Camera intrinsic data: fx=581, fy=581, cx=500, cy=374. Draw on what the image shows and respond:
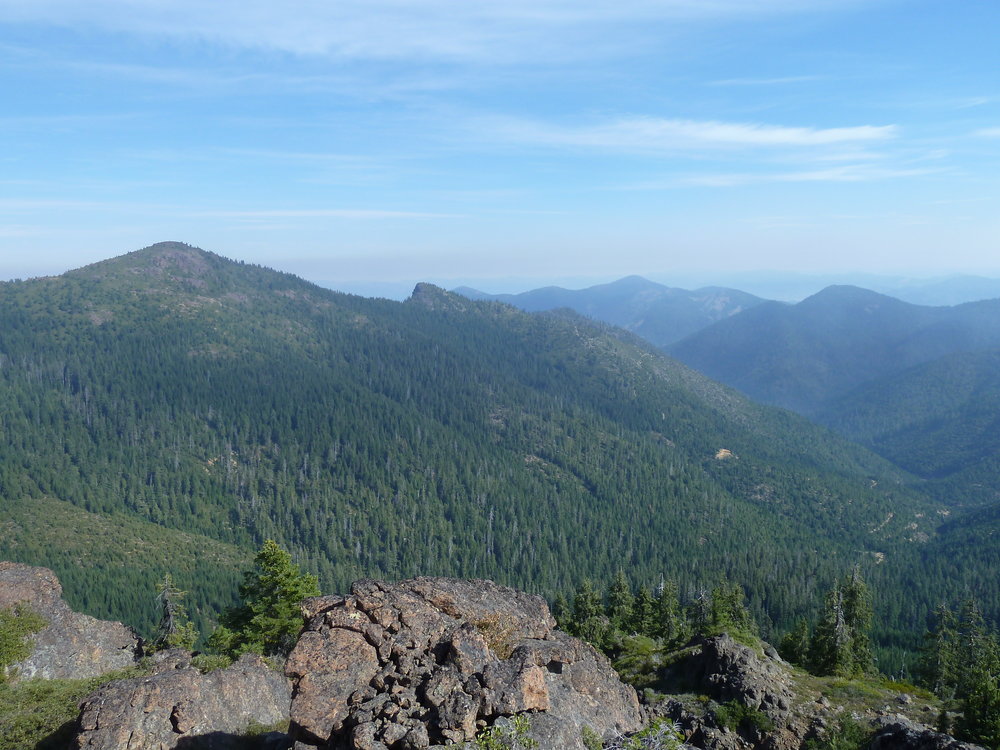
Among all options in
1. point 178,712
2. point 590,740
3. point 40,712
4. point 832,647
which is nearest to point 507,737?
point 590,740

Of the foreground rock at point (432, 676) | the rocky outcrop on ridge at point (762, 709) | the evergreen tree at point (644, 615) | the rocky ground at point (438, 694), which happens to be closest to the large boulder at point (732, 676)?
the rocky outcrop on ridge at point (762, 709)

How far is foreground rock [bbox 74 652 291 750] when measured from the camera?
82.2 feet

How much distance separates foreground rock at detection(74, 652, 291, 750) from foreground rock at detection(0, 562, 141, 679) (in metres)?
21.4

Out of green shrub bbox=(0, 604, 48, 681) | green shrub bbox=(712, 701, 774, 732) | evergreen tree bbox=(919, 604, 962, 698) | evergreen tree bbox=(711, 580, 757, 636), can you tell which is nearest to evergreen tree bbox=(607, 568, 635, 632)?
evergreen tree bbox=(711, 580, 757, 636)

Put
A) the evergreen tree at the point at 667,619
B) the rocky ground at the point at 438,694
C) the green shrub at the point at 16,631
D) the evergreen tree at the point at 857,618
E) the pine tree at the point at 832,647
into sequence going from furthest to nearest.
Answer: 1. the evergreen tree at the point at 667,619
2. the evergreen tree at the point at 857,618
3. the pine tree at the point at 832,647
4. the green shrub at the point at 16,631
5. the rocky ground at the point at 438,694

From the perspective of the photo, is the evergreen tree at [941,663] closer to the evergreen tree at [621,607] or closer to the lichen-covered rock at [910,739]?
the evergreen tree at [621,607]

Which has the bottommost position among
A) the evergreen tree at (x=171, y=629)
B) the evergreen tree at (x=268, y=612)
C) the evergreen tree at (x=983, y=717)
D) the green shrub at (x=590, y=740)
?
the evergreen tree at (x=171, y=629)

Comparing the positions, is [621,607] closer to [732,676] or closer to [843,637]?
[843,637]

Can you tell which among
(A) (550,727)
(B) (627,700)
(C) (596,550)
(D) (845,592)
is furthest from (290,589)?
(C) (596,550)

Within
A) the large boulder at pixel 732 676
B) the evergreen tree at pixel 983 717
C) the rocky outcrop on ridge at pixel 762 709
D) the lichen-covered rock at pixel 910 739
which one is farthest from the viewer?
the large boulder at pixel 732 676

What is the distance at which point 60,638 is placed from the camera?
44.1 m

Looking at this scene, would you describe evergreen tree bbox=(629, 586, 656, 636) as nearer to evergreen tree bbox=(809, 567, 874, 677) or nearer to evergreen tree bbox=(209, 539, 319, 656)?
evergreen tree bbox=(809, 567, 874, 677)

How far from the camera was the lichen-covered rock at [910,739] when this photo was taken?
27078mm

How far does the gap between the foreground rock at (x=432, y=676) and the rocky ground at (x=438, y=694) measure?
0.06 metres
